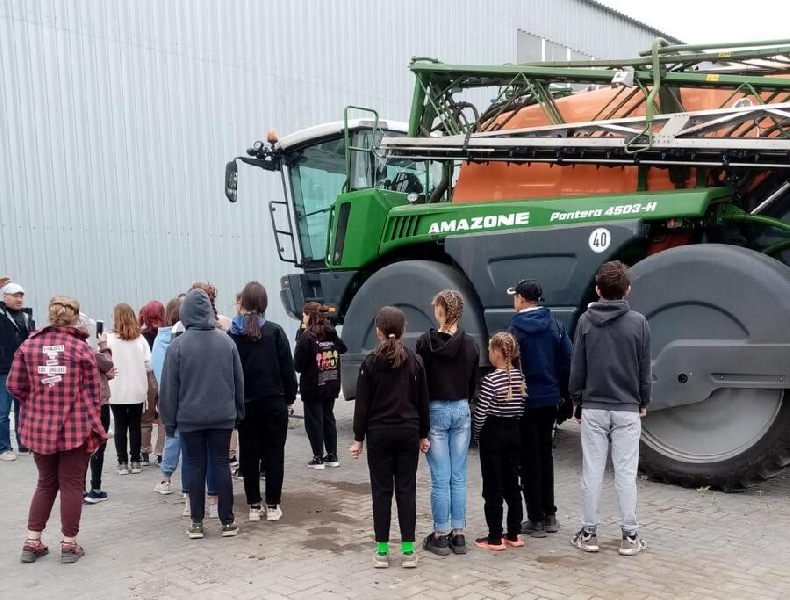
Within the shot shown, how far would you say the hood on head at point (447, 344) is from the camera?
15.1ft

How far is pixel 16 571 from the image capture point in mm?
A: 4582

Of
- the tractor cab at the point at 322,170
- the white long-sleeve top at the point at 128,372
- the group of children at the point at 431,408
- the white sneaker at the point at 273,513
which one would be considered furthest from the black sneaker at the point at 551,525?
the tractor cab at the point at 322,170

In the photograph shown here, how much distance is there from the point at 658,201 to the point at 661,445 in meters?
1.91

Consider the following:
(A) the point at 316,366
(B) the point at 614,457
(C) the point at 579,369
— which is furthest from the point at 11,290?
(B) the point at 614,457

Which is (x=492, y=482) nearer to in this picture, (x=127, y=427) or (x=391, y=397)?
(x=391, y=397)

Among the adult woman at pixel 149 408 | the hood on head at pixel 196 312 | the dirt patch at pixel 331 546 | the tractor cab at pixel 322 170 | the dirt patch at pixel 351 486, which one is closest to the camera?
the dirt patch at pixel 331 546

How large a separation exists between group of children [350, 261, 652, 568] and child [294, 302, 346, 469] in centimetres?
233

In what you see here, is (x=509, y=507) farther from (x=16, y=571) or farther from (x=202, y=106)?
(x=202, y=106)

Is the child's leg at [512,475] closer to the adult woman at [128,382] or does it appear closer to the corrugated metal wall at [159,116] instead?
the adult woman at [128,382]

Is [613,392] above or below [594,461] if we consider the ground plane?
Result: above

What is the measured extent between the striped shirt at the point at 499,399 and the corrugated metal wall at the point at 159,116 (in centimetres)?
713

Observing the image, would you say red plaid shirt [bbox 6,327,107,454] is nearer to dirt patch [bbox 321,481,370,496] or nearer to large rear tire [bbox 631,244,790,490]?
dirt patch [bbox 321,481,370,496]

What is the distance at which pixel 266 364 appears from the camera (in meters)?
5.38

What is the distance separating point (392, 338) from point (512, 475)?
1127mm
